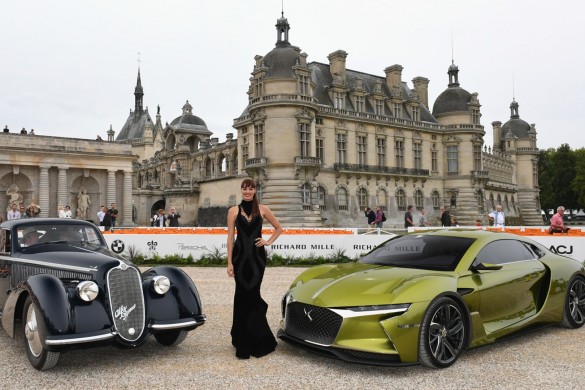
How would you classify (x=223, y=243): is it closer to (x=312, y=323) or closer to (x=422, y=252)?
(x=422, y=252)

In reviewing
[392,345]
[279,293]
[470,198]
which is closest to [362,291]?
[392,345]

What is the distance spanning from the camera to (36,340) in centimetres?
596

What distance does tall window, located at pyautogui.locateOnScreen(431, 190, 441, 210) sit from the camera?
158ft

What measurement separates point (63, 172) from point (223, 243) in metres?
26.9

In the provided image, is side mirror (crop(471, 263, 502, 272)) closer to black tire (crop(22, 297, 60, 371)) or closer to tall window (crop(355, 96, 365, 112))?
black tire (crop(22, 297, 60, 371))

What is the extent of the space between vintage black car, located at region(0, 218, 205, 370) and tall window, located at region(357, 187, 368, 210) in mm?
36068

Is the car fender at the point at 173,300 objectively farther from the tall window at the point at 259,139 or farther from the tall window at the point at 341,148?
the tall window at the point at 341,148

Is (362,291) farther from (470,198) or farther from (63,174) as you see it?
(470,198)

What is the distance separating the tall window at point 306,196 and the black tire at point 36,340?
30.9 m

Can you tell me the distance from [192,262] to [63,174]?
2637 cm

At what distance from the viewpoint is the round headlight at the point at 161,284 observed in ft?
21.1

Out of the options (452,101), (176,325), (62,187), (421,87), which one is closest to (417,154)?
(452,101)

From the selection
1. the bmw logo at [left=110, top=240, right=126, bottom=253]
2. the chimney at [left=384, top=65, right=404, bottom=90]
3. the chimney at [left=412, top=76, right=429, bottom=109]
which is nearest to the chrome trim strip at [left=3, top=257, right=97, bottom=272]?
the bmw logo at [left=110, top=240, right=126, bottom=253]

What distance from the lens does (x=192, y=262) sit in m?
17.6
